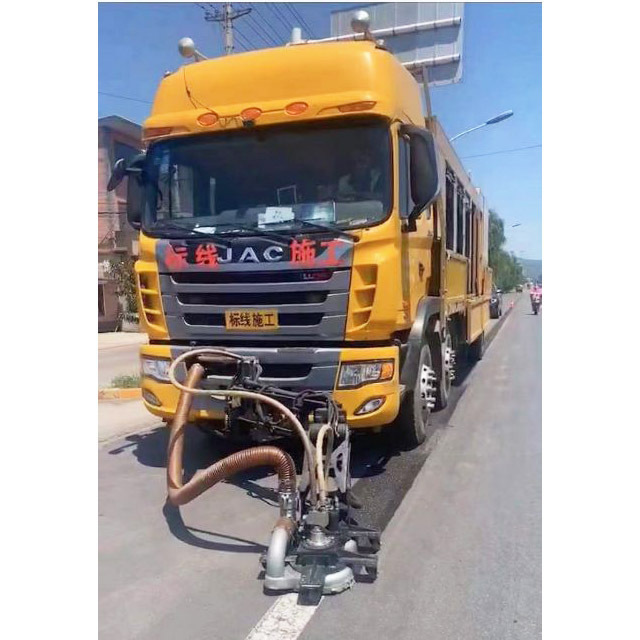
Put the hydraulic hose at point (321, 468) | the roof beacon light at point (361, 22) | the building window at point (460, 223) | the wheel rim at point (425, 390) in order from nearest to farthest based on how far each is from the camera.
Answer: the hydraulic hose at point (321, 468) < the roof beacon light at point (361, 22) < the wheel rim at point (425, 390) < the building window at point (460, 223)

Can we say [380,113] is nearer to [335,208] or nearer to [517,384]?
[335,208]

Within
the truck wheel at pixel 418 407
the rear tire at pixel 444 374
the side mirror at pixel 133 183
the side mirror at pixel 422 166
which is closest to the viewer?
the side mirror at pixel 422 166

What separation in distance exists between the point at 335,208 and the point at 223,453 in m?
2.07

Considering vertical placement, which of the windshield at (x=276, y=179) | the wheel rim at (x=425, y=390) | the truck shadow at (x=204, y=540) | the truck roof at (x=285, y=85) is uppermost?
the truck roof at (x=285, y=85)

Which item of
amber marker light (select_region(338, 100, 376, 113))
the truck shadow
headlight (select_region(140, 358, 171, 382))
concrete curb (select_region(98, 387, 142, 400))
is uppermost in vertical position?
amber marker light (select_region(338, 100, 376, 113))

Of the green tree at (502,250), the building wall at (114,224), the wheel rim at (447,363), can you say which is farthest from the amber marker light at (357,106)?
the wheel rim at (447,363)

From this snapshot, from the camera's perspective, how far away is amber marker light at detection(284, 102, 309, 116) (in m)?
3.77

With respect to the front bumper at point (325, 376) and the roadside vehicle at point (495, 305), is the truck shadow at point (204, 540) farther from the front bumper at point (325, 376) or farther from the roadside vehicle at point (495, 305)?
the roadside vehicle at point (495, 305)

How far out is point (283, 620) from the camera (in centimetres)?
248

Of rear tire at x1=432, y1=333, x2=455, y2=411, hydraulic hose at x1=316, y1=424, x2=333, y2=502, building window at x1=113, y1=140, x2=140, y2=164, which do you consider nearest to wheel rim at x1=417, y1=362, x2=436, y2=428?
rear tire at x1=432, y1=333, x2=455, y2=411

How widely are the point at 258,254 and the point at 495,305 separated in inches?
322

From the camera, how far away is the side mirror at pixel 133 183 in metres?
4.18

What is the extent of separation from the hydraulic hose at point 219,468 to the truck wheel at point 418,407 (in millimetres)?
1602

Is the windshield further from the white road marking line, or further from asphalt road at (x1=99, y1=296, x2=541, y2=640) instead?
the white road marking line
